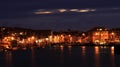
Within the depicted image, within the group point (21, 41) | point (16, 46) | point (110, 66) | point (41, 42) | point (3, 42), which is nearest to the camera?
point (110, 66)

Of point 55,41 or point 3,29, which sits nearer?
point 3,29

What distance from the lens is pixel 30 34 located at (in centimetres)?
11550

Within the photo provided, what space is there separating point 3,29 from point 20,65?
1909 inches

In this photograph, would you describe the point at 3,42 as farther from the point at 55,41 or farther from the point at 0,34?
the point at 55,41

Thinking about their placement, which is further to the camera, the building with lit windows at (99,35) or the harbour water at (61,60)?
the building with lit windows at (99,35)

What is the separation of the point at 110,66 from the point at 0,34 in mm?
50552

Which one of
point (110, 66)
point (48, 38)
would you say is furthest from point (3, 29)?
point (110, 66)

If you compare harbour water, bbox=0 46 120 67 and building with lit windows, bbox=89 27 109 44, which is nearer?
harbour water, bbox=0 46 120 67

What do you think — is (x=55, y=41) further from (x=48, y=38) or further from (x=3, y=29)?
(x=3, y=29)

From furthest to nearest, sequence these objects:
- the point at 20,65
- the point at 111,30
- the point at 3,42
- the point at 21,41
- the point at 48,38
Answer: the point at 111,30
the point at 48,38
the point at 21,41
the point at 3,42
the point at 20,65

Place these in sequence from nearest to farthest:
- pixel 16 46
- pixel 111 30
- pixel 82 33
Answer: pixel 16 46 → pixel 111 30 → pixel 82 33

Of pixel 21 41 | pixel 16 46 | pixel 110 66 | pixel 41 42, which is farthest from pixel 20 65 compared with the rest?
pixel 41 42

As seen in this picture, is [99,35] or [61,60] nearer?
[61,60]

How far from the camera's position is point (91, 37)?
444ft
